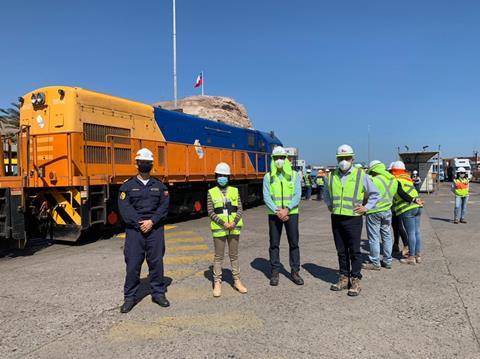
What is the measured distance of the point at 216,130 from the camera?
51.9ft

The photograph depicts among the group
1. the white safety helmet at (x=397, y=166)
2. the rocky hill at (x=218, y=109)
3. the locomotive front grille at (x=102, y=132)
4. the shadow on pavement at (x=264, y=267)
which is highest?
the rocky hill at (x=218, y=109)

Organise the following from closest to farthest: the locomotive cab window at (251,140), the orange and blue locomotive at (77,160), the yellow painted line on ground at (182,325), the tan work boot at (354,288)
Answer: the yellow painted line on ground at (182,325)
the tan work boot at (354,288)
the orange and blue locomotive at (77,160)
the locomotive cab window at (251,140)

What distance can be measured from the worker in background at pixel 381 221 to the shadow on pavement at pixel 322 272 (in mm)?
656

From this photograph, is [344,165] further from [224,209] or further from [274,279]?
[274,279]

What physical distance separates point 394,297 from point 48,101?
29.4 ft

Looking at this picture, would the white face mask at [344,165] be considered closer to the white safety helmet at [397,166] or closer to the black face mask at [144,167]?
the white safety helmet at [397,166]

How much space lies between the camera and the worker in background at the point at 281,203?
554cm

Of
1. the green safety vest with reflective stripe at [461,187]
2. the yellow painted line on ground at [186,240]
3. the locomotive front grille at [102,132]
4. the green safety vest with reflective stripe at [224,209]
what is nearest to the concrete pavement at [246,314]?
the green safety vest with reflective stripe at [224,209]

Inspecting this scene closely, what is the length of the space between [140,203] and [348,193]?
268 centimetres

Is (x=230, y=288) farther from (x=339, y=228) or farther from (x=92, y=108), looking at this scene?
(x=92, y=108)

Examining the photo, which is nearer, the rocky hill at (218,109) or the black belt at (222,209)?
the black belt at (222,209)

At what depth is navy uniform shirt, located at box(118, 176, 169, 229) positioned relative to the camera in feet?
15.3


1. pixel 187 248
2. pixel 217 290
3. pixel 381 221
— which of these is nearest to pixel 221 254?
pixel 217 290

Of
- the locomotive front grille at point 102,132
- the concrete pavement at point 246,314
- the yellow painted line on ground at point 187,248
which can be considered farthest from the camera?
the locomotive front grille at point 102,132
